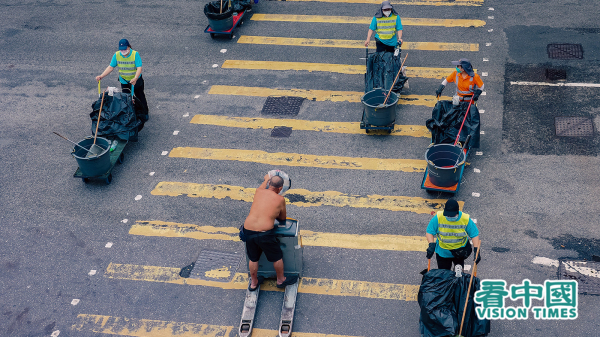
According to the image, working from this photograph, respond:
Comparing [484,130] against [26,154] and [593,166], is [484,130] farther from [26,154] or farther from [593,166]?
[26,154]

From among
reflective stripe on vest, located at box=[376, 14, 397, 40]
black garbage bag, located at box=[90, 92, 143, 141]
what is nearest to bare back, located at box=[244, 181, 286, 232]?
black garbage bag, located at box=[90, 92, 143, 141]

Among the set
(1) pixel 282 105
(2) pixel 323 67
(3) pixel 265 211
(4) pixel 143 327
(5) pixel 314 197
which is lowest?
(4) pixel 143 327

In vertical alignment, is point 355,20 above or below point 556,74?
above

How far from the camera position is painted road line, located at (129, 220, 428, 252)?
326 inches

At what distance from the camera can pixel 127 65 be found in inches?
421

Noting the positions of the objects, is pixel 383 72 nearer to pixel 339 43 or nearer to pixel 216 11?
pixel 339 43

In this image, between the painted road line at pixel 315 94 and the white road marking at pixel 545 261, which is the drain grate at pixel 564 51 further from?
the white road marking at pixel 545 261

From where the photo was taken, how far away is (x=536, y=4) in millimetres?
14484

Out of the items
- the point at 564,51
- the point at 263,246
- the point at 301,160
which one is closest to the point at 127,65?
the point at 301,160

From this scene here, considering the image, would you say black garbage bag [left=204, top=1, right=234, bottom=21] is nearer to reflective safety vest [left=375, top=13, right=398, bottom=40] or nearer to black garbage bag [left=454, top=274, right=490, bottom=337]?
reflective safety vest [left=375, top=13, right=398, bottom=40]

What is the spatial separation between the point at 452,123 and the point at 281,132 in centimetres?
321

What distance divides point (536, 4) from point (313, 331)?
11390 mm

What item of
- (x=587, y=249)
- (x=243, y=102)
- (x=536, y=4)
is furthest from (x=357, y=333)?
(x=536, y=4)

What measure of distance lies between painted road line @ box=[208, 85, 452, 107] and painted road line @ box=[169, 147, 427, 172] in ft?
6.46
